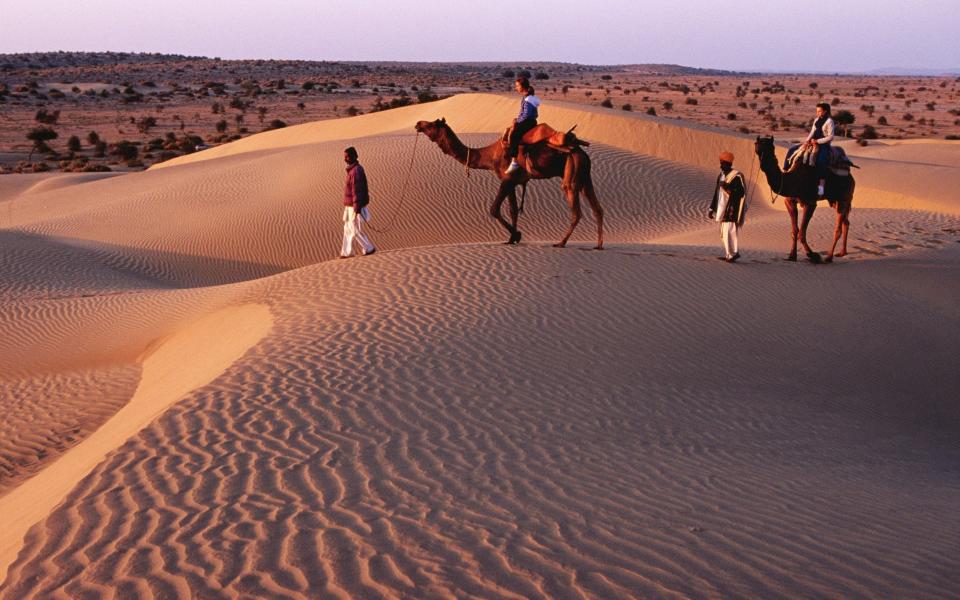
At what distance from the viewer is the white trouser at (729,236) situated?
15.1m

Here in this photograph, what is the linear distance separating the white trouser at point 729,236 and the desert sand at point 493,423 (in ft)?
1.36

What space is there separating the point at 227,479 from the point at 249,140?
37.9 m

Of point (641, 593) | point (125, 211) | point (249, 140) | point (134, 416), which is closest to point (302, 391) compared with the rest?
point (134, 416)

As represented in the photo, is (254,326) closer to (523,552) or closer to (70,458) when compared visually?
(70,458)

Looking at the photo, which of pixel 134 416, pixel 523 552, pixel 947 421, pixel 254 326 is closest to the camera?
pixel 523 552

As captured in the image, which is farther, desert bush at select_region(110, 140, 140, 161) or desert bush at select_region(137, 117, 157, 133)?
desert bush at select_region(137, 117, 157, 133)

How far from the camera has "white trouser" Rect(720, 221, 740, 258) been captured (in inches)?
596

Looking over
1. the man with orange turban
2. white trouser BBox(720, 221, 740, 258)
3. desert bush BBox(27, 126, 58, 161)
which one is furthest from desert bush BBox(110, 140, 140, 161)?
the man with orange turban

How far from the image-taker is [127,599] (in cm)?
450

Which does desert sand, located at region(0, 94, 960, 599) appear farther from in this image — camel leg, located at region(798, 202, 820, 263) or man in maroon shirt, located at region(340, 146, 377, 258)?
man in maroon shirt, located at region(340, 146, 377, 258)

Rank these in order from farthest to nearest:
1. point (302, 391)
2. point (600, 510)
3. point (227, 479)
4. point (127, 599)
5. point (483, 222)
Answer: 1. point (483, 222)
2. point (302, 391)
3. point (227, 479)
4. point (600, 510)
5. point (127, 599)

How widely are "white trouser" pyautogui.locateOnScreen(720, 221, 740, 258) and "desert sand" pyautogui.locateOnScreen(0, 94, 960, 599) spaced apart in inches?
16.3

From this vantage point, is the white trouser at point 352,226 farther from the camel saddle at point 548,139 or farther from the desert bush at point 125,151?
the desert bush at point 125,151

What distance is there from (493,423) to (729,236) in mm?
8870
